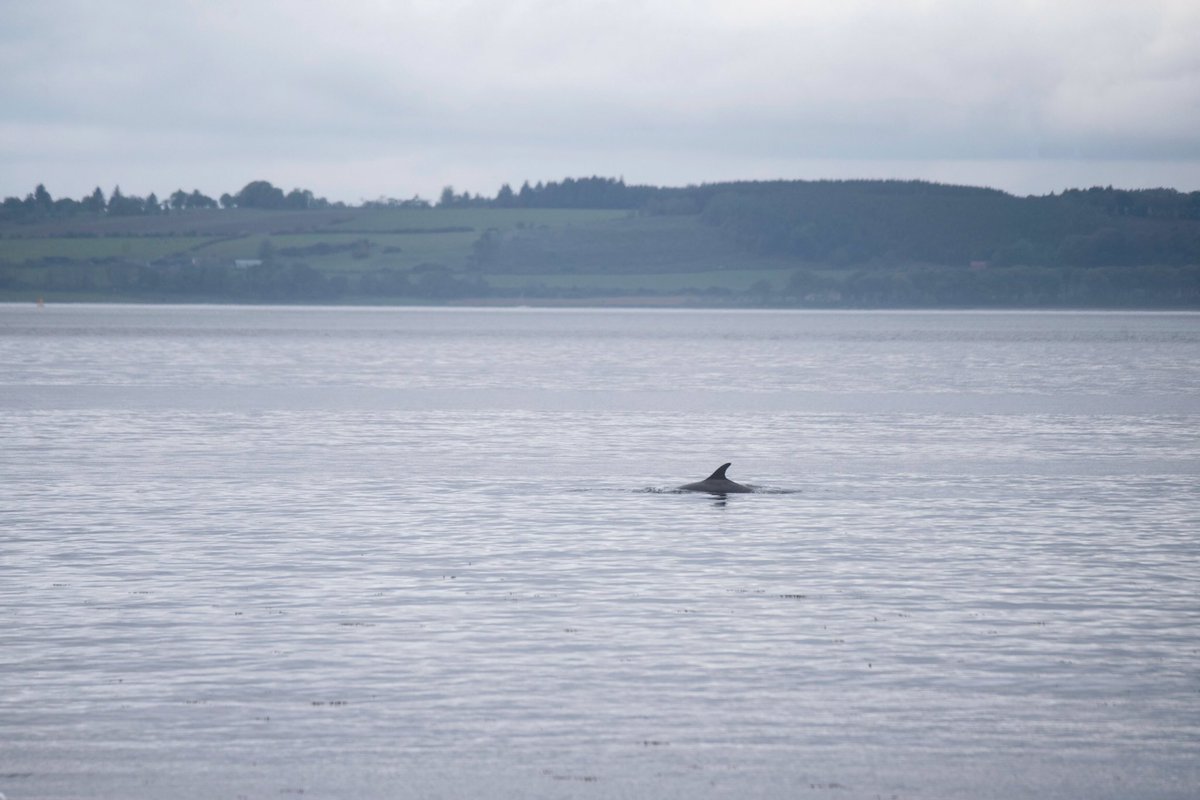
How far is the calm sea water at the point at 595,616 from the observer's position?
14133 millimetres

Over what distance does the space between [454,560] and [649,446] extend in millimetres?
22254

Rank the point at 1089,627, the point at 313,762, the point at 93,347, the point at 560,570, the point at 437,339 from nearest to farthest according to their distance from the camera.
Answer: the point at 313,762 → the point at 1089,627 → the point at 560,570 → the point at 93,347 → the point at 437,339

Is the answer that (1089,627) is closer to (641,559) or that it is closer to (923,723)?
(923,723)

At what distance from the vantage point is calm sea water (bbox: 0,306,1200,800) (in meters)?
14.1

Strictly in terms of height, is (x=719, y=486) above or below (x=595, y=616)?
below

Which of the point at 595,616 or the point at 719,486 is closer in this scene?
the point at 595,616

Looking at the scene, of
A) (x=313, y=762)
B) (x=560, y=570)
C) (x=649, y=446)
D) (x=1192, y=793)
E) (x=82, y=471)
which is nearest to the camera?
(x=1192, y=793)

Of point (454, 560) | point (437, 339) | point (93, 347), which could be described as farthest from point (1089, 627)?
point (437, 339)

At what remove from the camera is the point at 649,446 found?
46.5 m

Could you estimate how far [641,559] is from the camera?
24.8 metres

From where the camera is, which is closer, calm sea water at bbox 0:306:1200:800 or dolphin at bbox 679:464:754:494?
calm sea water at bbox 0:306:1200:800

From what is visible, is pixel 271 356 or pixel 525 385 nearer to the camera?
pixel 525 385

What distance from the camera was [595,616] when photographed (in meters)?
20.2

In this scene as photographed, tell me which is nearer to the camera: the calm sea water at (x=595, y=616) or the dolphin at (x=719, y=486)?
the calm sea water at (x=595, y=616)
